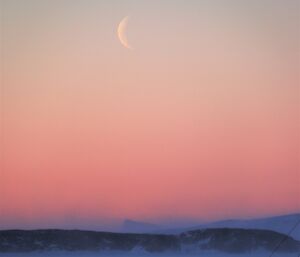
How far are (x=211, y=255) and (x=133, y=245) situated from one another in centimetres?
329

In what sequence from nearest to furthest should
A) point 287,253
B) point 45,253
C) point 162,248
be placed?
1. point 287,253
2. point 45,253
3. point 162,248

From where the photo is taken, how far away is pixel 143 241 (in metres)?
26.5

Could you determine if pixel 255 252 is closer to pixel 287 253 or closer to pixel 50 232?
pixel 287 253

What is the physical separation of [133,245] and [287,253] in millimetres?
5993

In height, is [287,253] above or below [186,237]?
→ below

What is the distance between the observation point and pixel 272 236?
2508 cm

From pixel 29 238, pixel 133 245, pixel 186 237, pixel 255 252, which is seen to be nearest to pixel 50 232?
pixel 29 238

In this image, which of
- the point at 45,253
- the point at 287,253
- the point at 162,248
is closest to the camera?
the point at 287,253

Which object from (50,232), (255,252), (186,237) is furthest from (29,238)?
(255,252)

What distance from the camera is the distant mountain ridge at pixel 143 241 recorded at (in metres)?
25.2

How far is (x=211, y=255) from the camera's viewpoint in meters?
24.6

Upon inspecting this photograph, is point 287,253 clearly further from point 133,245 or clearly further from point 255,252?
point 133,245

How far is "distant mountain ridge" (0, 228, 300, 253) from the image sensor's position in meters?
25.2

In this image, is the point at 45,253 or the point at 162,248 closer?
the point at 45,253
